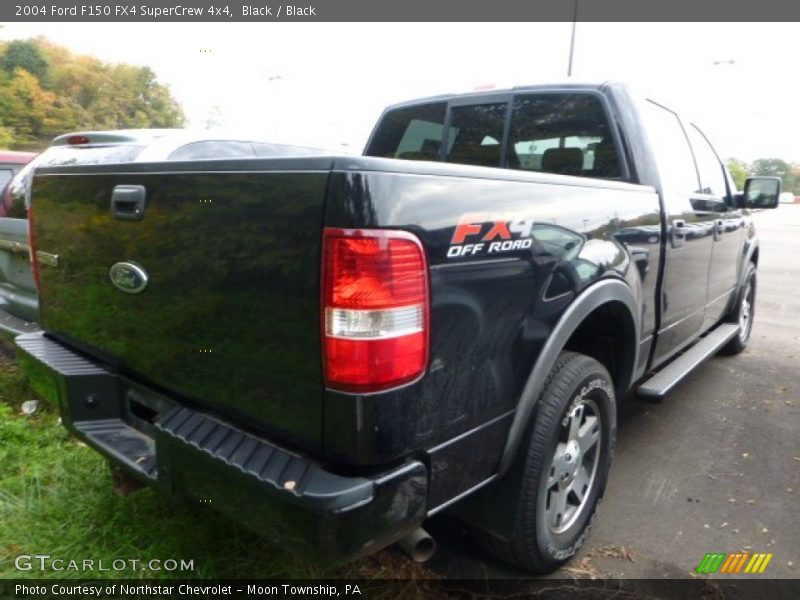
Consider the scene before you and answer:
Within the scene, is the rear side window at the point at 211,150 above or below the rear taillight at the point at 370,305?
above

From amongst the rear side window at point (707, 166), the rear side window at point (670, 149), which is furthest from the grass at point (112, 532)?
the rear side window at point (707, 166)

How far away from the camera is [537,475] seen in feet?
6.71

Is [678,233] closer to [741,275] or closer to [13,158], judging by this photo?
[741,275]

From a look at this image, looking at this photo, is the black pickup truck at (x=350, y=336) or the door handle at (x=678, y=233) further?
the door handle at (x=678, y=233)

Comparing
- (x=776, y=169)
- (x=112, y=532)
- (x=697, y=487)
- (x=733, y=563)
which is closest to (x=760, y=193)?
(x=697, y=487)

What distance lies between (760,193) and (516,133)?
2193mm

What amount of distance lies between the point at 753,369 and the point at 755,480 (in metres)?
2.21

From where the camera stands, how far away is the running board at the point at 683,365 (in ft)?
9.88

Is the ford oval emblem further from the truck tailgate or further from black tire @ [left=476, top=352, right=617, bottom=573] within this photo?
black tire @ [left=476, top=352, right=617, bottom=573]

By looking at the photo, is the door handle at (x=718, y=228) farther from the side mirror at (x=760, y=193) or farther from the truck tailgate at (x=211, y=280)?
the truck tailgate at (x=211, y=280)

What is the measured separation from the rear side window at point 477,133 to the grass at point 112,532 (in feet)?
7.33

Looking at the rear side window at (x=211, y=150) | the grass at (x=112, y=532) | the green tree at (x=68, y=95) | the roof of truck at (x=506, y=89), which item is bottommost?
the grass at (x=112, y=532)

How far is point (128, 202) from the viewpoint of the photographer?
1920 mm

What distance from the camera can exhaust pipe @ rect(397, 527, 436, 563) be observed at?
183 centimetres
